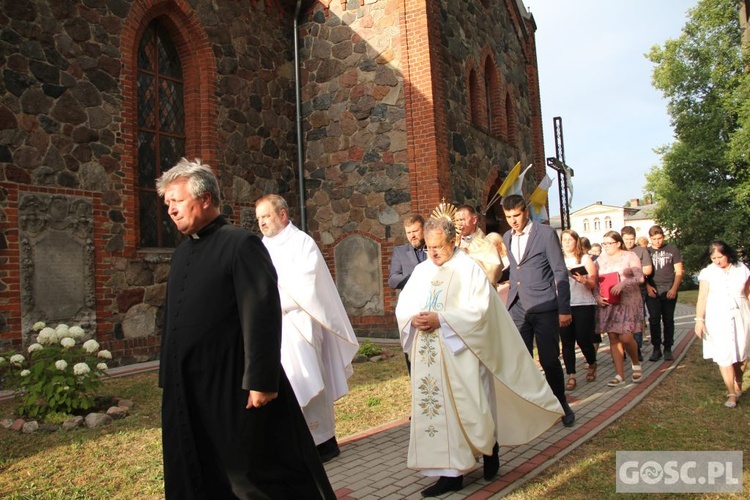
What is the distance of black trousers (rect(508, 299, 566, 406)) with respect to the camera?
5609 mm

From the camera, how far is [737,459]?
452 centimetres

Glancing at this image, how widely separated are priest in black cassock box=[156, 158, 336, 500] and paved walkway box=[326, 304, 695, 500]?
1.40m

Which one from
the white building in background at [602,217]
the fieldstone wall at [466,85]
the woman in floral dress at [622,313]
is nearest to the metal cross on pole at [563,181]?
the fieldstone wall at [466,85]

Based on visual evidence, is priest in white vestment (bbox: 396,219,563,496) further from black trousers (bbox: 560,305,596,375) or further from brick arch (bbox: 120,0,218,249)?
brick arch (bbox: 120,0,218,249)

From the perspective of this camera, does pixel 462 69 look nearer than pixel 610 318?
No

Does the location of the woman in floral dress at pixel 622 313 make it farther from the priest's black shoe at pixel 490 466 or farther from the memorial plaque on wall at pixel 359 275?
the memorial plaque on wall at pixel 359 275

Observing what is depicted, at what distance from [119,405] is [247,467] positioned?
4425 millimetres

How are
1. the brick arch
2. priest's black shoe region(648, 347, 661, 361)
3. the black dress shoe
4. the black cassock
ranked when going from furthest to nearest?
the brick arch → priest's black shoe region(648, 347, 661, 361) → the black dress shoe → the black cassock

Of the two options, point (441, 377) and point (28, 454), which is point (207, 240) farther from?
point (28, 454)

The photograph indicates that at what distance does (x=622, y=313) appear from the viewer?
A: 761cm

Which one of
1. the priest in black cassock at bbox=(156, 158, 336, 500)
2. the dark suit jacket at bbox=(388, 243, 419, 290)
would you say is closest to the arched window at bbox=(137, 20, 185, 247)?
the dark suit jacket at bbox=(388, 243, 419, 290)

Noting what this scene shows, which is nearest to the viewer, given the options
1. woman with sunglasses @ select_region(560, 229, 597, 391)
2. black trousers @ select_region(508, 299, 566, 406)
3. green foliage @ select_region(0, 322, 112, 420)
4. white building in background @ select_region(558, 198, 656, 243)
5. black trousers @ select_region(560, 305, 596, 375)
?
black trousers @ select_region(508, 299, 566, 406)

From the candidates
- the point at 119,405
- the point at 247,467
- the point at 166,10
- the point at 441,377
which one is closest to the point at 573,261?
the point at 441,377

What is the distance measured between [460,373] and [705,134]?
2733cm
